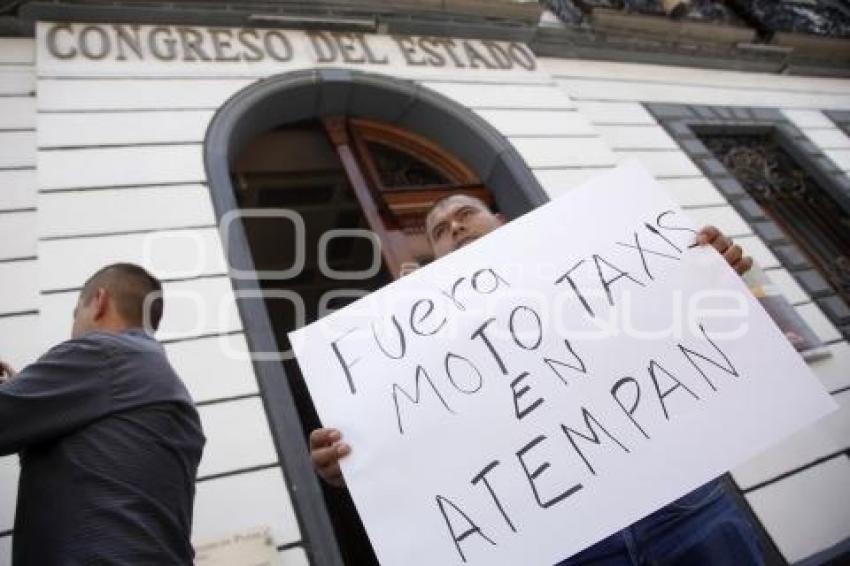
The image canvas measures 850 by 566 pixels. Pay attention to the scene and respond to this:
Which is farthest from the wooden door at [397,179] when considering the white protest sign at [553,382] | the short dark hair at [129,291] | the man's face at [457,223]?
the white protest sign at [553,382]

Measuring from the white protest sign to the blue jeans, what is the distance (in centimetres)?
36

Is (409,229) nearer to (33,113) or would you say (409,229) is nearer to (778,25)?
(33,113)

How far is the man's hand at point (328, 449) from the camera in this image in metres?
1.81

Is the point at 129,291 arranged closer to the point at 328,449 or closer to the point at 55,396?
the point at 55,396

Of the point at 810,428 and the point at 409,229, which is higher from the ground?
the point at 409,229

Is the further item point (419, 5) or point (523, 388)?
point (419, 5)

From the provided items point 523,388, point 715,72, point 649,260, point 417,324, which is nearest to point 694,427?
point 523,388

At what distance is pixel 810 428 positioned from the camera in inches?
174

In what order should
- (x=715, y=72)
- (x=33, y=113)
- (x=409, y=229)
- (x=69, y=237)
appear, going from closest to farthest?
(x=69, y=237)
(x=33, y=113)
(x=409, y=229)
(x=715, y=72)

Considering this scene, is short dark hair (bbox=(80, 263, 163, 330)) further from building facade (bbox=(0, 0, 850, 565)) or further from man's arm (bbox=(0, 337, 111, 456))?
building facade (bbox=(0, 0, 850, 565))

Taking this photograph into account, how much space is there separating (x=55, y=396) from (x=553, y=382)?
1.47 m

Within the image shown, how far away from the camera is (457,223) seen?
2809 mm

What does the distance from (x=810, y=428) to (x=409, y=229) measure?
3.36m

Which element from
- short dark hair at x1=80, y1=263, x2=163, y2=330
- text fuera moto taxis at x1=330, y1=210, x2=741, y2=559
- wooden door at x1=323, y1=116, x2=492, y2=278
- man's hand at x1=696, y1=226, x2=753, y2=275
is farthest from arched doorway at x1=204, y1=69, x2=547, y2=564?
man's hand at x1=696, y1=226, x2=753, y2=275
